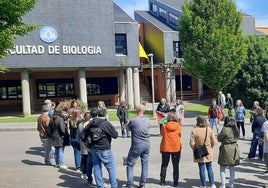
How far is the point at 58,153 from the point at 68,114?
1558 millimetres

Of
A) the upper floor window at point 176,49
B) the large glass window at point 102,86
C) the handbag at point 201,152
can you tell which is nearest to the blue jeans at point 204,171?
the handbag at point 201,152

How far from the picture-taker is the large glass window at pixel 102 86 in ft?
115

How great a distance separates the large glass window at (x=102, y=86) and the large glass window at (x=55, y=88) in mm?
1680

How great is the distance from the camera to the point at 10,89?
107 feet

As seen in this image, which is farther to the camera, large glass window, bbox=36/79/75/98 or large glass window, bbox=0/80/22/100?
large glass window, bbox=36/79/75/98

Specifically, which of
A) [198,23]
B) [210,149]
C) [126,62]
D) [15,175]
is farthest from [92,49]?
[210,149]

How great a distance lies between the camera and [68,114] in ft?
37.5

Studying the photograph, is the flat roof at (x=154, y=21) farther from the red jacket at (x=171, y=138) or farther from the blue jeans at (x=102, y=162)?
the blue jeans at (x=102, y=162)

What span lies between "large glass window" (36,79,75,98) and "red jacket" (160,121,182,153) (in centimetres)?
2674

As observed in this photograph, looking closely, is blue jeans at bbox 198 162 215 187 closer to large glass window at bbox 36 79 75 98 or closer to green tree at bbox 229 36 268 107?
green tree at bbox 229 36 268 107

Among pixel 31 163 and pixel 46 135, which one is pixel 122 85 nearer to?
pixel 31 163

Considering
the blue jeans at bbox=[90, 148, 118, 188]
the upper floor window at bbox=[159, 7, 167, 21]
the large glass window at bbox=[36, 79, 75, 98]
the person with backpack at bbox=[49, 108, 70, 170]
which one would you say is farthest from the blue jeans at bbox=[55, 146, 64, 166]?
the upper floor window at bbox=[159, 7, 167, 21]

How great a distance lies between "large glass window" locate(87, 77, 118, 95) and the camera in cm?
3503

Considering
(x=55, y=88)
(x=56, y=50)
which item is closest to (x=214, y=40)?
(x=56, y=50)
